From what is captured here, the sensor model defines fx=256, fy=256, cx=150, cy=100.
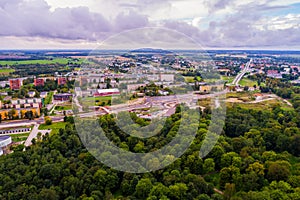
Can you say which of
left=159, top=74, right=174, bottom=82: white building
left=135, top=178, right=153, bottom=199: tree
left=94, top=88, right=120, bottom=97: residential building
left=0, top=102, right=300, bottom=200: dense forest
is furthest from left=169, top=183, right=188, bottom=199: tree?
left=94, top=88, right=120, bottom=97: residential building

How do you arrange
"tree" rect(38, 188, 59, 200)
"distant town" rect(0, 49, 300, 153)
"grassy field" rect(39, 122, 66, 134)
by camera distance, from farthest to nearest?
"grassy field" rect(39, 122, 66, 134) → "distant town" rect(0, 49, 300, 153) → "tree" rect(38, 188, 59, 200)

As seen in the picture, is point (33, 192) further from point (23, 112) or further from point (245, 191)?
point (23, 112)

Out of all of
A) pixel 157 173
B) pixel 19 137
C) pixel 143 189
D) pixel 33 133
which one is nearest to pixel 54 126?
pixel 33 133

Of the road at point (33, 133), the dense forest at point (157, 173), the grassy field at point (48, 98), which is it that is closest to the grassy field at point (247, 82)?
the dense forest at point (157, 173)

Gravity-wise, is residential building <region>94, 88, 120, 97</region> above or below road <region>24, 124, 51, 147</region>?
above

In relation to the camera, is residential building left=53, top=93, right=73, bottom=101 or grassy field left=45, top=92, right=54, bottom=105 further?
residential building left=53, top=93, right=73, bottom=101

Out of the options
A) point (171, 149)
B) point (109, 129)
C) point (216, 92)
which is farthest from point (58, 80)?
point (171, 149)

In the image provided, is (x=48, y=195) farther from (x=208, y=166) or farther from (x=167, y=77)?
(x=167, y=77)

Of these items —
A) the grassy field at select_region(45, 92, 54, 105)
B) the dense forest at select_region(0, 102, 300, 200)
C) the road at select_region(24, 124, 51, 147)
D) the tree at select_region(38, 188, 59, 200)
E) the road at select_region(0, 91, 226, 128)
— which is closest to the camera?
the tree at select_region(38, 188, 59, 200)

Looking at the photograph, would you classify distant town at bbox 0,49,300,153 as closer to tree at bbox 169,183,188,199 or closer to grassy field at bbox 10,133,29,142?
grassy field at bbox 10,133,29,142

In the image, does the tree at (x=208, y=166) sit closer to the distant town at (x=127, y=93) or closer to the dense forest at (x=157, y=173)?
the dense forest at (x=157, y=173)
